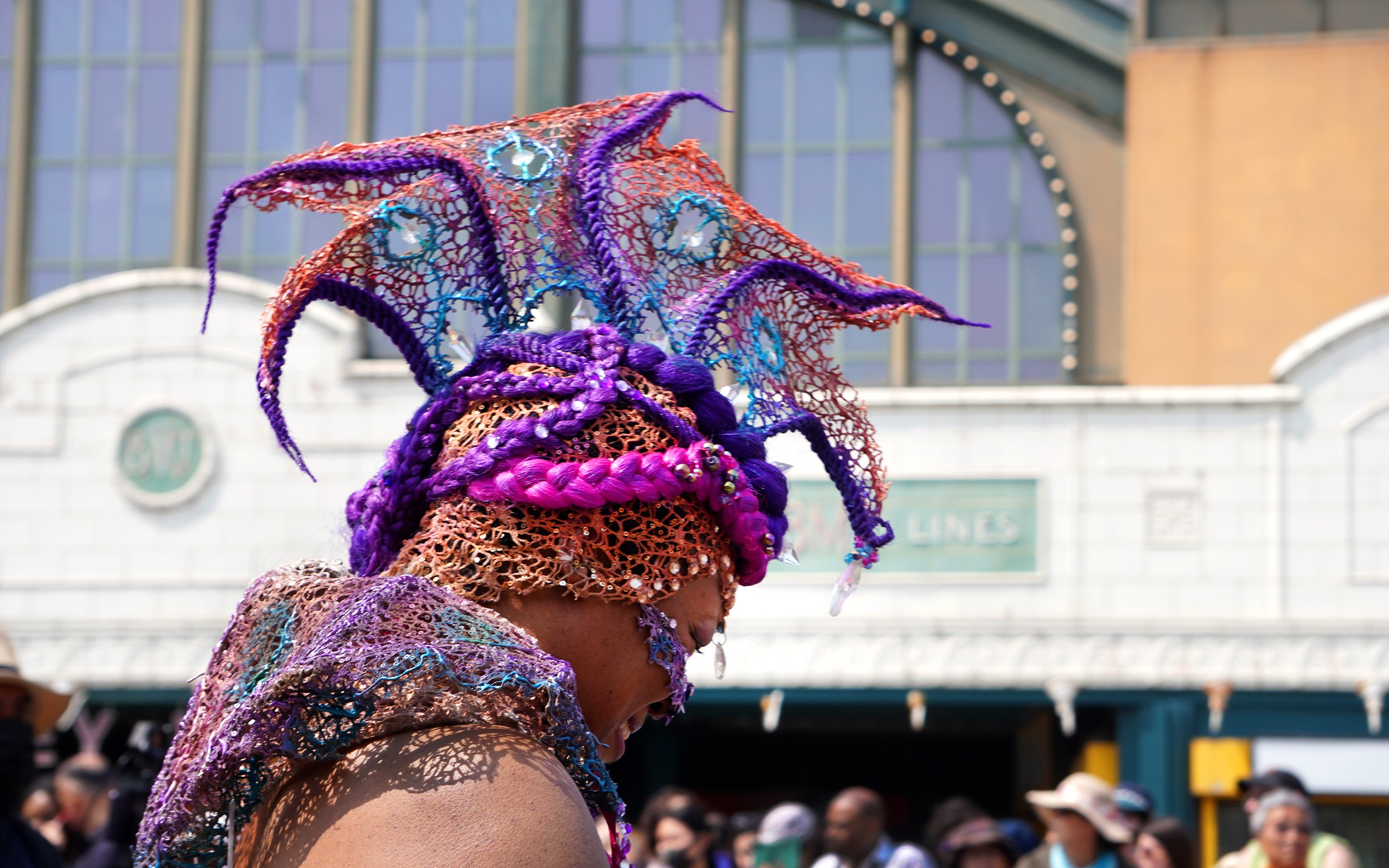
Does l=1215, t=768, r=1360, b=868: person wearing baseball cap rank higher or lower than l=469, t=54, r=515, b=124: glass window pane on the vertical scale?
lower

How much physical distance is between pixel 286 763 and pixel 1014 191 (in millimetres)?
12520

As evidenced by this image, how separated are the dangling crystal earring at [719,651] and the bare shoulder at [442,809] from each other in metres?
0.46

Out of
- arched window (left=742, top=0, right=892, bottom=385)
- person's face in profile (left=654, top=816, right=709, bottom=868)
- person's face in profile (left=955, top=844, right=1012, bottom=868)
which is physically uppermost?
arched window (left=742, top=0, right=892, bottom=385)

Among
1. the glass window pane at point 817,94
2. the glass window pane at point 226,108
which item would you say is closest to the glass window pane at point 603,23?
the glass window pane at point 817,94

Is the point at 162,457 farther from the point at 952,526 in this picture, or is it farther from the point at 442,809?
the point at 442,809

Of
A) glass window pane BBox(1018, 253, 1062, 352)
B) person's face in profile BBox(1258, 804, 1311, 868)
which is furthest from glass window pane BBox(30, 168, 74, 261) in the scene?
person's face in profile BBox(1258, 804, 1311, 868)

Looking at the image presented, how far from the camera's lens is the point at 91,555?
12.8m

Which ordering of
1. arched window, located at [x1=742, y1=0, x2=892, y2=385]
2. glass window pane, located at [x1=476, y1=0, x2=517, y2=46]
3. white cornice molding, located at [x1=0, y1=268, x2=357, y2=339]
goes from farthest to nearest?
glass window pane, located at [x1=476, y1=0, x2=517, y2=46] → arched window, located at [x1=742, y1=0, x2=892, y2=385] → white cornice molding, located at [x1=0, y1=268, x2=357, y2=339]

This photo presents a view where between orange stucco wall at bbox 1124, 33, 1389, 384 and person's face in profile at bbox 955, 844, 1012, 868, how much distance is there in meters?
6.86

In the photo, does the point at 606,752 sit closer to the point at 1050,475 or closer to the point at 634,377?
the point at 634,377

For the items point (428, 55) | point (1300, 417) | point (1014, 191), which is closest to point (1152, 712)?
point (1300, 417)

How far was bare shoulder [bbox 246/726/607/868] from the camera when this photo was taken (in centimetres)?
122

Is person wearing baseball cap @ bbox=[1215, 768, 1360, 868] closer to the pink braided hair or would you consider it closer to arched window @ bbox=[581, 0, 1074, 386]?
the pink braided hair

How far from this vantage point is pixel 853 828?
6707mm
